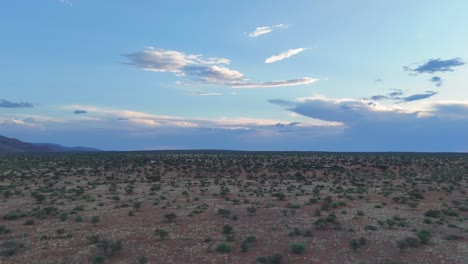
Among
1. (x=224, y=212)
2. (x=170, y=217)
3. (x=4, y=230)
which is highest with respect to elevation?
(x=224, y=212)

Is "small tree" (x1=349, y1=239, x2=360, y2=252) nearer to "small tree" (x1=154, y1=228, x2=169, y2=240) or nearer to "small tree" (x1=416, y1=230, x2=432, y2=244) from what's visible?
"small tree" (x1=416, y1=230, x2=432, y2=244)

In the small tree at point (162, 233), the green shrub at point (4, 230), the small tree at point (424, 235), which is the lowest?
the green shrub at point (4, 230)

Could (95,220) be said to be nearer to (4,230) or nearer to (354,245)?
(4,230)

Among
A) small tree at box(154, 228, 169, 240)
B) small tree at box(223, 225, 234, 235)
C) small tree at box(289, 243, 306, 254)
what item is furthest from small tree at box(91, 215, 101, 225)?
small tree at box(289, 243, 306, 254)

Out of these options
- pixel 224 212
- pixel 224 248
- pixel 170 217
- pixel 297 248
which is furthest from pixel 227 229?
pixel 297 248

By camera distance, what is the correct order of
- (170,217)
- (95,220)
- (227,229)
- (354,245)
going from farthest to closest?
(170,217)
(95,220)
(227,229)
(354,245)

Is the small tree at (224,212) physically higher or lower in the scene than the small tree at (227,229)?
higher

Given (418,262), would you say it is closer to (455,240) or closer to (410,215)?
(455,240)

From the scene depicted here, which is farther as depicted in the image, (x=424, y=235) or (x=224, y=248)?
(x=424, y=235)

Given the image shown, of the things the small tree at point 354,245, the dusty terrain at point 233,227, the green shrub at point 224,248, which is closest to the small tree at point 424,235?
the dusty terrain at point 233,227

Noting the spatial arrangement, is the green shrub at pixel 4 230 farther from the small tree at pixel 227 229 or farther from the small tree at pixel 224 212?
the small tree at pixel 224 212

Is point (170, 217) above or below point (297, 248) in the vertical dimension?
above

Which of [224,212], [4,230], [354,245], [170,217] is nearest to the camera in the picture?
[354,245]

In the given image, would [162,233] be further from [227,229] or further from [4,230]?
[4,230]
